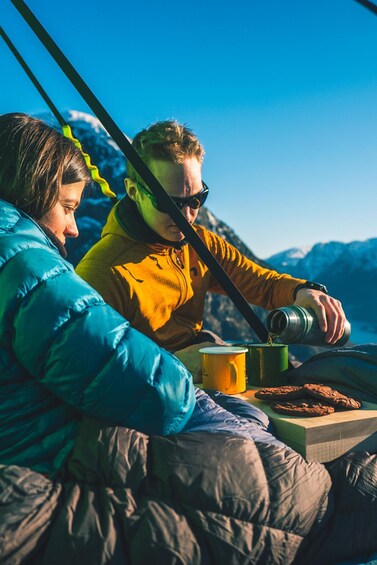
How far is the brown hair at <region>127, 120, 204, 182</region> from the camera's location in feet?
8.06

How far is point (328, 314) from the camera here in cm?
213

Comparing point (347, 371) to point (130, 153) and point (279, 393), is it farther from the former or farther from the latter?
point (130, 153)

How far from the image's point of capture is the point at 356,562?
48.4 inches

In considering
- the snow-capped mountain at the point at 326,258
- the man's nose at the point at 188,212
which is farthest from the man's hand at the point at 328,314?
the snow-capped mountain at the point at 326,258

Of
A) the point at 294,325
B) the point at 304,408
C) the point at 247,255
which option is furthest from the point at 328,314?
the point at 247,255

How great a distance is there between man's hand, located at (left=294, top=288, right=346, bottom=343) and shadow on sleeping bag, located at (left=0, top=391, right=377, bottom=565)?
879 mm

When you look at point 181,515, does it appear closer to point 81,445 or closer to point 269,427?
point 81,445

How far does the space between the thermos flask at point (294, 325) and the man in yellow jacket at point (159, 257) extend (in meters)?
0.21

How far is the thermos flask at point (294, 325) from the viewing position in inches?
74.7

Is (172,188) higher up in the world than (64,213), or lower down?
higher up

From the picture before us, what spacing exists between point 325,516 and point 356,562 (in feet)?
0.43

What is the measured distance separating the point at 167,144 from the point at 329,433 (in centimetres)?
149

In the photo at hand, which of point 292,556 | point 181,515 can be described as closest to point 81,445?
point 181,515

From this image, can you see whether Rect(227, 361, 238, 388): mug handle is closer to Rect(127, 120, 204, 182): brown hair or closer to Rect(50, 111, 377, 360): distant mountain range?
Rect(50, 111, 377, 360): distant mountain range
